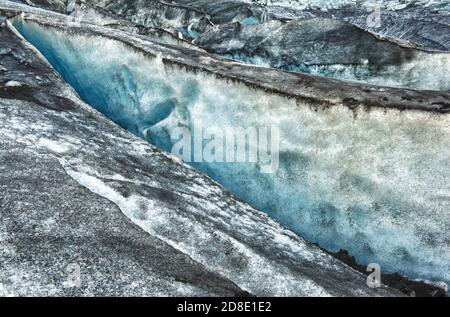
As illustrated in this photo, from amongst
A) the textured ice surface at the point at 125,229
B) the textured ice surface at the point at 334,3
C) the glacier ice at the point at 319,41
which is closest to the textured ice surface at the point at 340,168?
the textured ice surface at the point at 125,229

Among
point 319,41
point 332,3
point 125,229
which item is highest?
point 332,3

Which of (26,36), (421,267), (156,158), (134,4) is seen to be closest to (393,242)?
(421,267)

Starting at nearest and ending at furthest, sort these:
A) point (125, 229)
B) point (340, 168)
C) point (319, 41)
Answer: point (125, 229)
point (340, 168)
point (319, 41)

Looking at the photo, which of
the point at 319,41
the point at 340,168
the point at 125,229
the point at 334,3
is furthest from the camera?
the point at 334,3

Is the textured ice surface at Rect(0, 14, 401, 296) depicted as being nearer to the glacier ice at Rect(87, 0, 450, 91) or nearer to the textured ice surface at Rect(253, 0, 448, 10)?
the glacier ice at Rect(87, 0, 450, 91)

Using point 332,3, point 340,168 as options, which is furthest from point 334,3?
point 340,168

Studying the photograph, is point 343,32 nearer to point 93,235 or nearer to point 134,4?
point 93,235

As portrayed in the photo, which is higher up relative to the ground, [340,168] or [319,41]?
[319,41]

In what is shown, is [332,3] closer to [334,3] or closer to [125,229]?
[334,3]

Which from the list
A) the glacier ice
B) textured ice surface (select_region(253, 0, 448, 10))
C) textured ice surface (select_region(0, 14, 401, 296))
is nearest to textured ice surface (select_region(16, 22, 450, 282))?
textured ice surface (select_region(0, 14, 401, 296))
